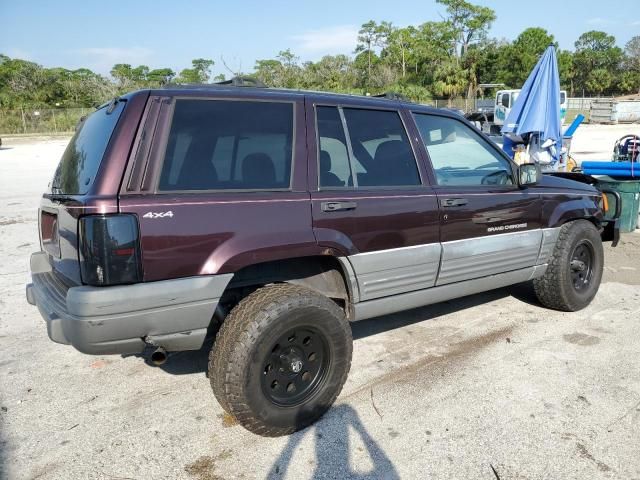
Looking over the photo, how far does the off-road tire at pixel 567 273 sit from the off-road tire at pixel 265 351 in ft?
7.75

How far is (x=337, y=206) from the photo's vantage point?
3.02m

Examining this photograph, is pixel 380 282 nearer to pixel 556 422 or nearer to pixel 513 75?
pixel 556 422

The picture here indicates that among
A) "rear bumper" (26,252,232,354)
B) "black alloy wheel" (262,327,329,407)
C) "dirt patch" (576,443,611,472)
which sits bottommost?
"dirt patch" (576,443,611,472)

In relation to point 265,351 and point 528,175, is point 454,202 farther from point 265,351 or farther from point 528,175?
point 265,351

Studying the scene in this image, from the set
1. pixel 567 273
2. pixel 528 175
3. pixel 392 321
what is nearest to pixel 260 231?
pixel 392 321

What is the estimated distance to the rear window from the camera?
2.65 meters

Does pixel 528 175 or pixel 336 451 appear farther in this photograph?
pixel 528 175

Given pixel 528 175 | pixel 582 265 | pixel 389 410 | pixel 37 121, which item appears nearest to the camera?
pixel 389 410

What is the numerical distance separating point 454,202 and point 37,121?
49370 millimetres

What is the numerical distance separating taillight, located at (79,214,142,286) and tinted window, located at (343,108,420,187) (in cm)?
146

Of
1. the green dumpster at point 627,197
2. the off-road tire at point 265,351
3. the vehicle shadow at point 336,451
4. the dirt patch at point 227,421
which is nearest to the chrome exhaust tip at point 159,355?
the off-road tire at point 265,351

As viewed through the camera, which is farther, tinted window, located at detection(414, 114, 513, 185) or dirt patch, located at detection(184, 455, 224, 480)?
tinted window, located at detection(414, 114, 513, 185)

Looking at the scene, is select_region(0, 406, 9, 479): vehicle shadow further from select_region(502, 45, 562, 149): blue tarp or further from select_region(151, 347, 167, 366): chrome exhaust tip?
select_region(502, 45, 562, 149): blue tarp

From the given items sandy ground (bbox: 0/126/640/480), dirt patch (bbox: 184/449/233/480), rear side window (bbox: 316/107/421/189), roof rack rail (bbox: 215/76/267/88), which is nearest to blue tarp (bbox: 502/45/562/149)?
sandy ground (bbox: 0/126/640/480)
